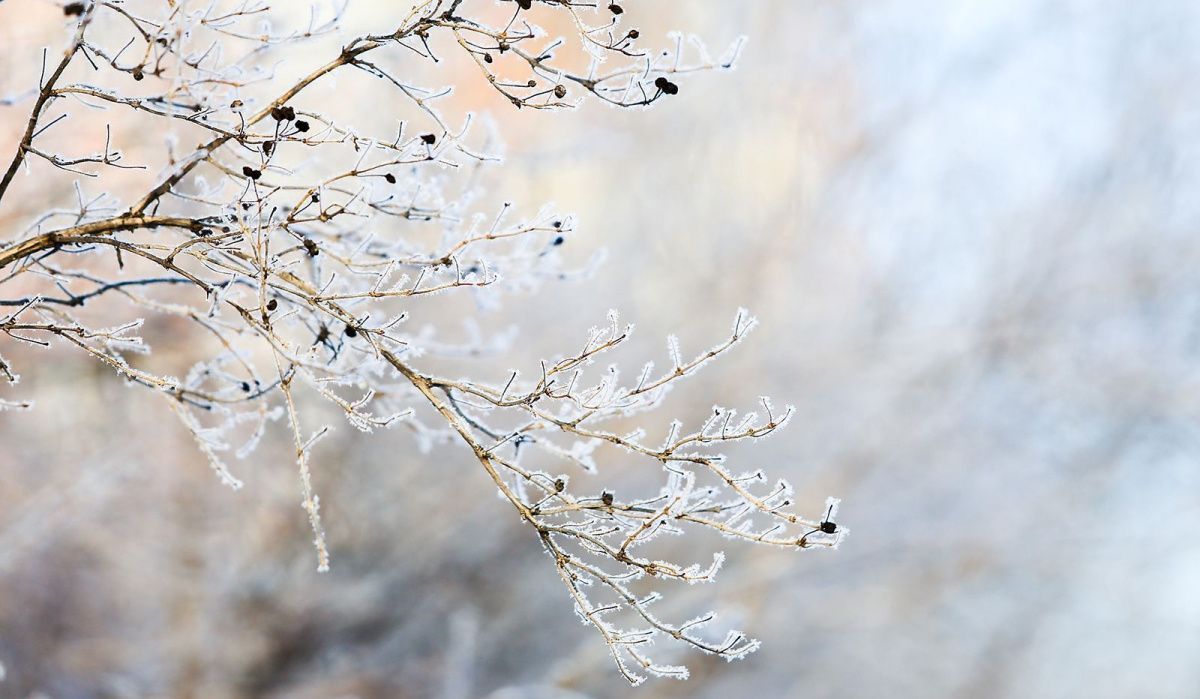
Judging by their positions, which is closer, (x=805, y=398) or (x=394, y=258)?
(x=394, y=258)

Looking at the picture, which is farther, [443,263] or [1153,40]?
[1153,40]

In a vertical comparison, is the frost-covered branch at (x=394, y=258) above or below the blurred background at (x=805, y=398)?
below

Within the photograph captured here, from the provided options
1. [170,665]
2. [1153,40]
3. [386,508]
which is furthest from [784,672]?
[1153,40]

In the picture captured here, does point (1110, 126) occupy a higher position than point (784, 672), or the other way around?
point (1110, 126)

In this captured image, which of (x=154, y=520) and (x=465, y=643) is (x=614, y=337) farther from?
(x=154, y=520)

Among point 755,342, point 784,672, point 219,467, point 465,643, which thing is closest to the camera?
point 219,467

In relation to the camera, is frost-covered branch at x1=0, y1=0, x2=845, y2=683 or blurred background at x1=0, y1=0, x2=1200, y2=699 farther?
blurred background at x1=0, y1=0, x2=1200, y2=699

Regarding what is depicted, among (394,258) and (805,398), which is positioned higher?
Result: (805,398)

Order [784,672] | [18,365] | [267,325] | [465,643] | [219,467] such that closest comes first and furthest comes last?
1. [267,325]
2. [219,467]
3. [18,365]
4. [465,643]
5. [784,672]
